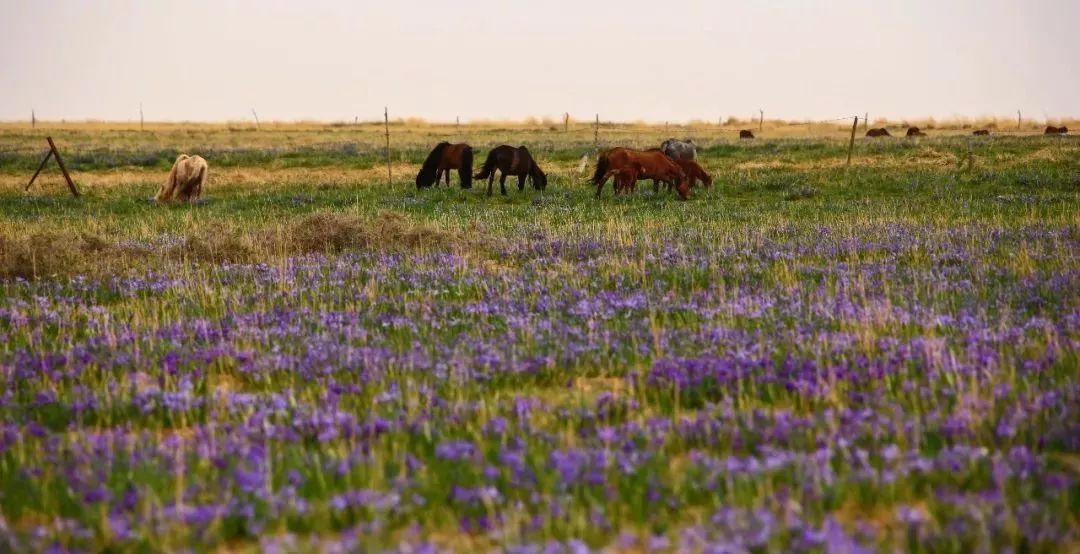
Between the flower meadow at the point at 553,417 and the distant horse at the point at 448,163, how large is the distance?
60.2 ft

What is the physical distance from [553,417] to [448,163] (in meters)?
23.7

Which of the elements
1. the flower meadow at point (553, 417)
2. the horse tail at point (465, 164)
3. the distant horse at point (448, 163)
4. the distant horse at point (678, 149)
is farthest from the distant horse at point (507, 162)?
the flower meadow at point (553, 417)

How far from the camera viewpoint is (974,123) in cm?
9575

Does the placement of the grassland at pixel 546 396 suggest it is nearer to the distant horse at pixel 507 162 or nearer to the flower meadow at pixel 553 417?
the flower meadow at pixel 553 417

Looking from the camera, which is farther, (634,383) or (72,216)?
(72,216)

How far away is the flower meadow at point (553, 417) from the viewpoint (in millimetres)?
3902

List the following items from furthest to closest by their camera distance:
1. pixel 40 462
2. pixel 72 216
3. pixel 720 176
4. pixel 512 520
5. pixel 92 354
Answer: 1. pixel 720 176
2. pixel 72 216
3. pixel 92 354
4. pixel 40 462
5. pixel 512 520

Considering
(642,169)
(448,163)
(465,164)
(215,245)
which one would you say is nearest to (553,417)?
(215,245)

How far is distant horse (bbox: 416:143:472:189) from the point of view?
92.6 ft

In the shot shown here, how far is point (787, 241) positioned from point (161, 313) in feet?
29.8

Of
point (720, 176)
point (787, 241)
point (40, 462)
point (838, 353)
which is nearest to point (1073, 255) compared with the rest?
point (787, 241)

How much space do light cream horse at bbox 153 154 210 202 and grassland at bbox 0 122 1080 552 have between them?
14.3 m

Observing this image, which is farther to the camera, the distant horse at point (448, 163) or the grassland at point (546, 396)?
the distant horse at point (448, 163)

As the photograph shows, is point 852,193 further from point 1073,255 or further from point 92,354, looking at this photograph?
point 92,354
